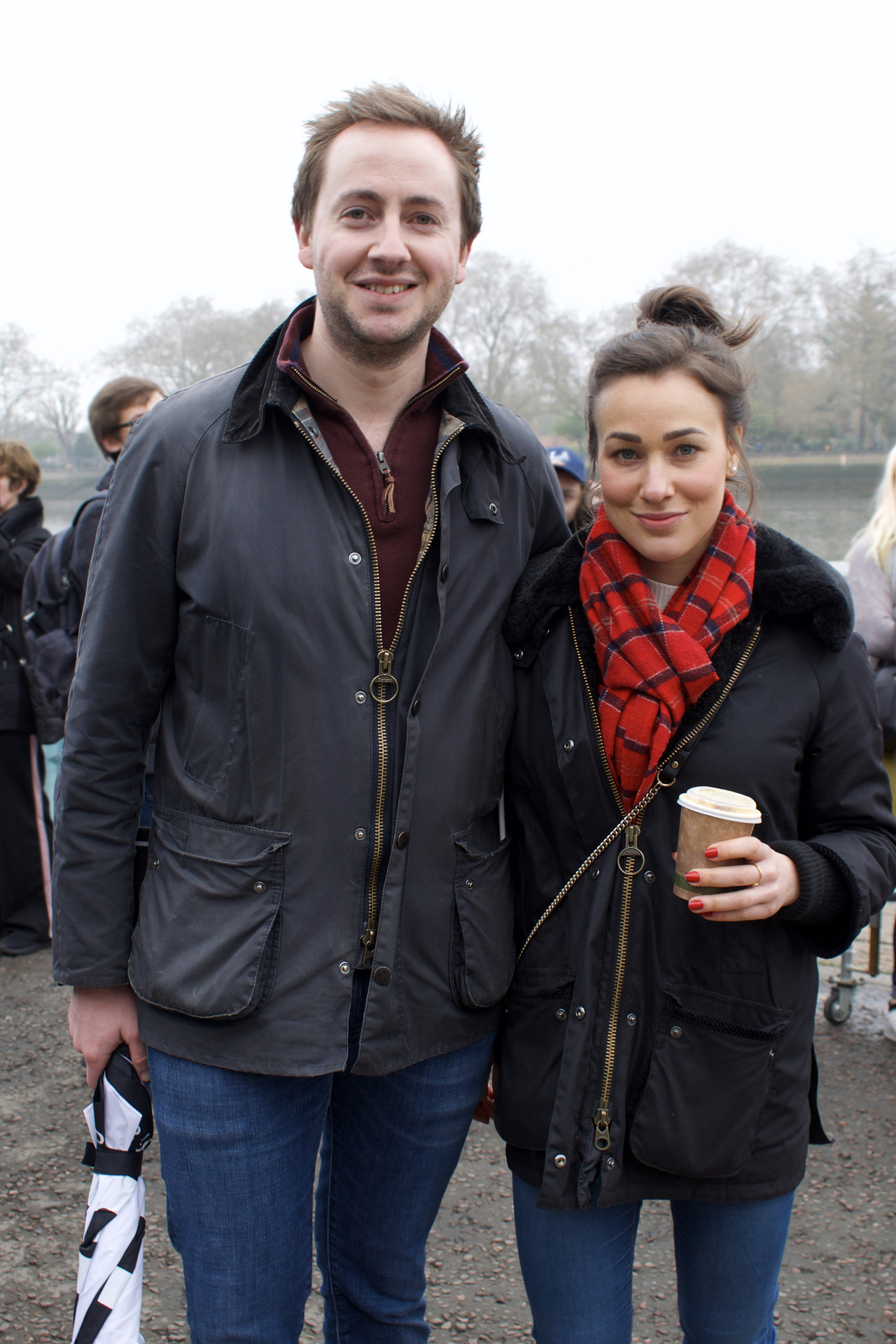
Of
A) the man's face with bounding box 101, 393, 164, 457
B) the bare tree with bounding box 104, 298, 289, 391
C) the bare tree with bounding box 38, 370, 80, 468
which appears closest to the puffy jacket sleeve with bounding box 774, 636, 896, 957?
the man's face with bounding box 101, 393, 164, 457

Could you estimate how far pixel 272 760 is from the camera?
1.75 meters

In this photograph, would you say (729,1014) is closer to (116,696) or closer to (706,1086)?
(706,1086)

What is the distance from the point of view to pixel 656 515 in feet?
5.94

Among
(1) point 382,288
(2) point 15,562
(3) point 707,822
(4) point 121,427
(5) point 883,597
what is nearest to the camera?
(3) point 707,822

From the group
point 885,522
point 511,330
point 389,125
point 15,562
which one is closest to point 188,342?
point 511,330

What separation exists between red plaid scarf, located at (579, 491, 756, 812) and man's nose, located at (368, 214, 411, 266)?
1.94 ft

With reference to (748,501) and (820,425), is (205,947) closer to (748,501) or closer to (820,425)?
(748,501)

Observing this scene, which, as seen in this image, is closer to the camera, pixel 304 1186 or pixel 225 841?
pixel 225 841

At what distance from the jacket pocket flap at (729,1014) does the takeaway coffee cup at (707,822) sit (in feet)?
0.65

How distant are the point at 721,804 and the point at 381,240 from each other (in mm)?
1088

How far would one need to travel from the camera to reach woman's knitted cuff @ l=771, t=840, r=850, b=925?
1.69 metres

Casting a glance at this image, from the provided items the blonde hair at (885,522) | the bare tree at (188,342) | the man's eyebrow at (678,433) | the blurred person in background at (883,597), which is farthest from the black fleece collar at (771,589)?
the bare tree at (188,342)

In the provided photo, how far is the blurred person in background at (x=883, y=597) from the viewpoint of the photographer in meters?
4.02

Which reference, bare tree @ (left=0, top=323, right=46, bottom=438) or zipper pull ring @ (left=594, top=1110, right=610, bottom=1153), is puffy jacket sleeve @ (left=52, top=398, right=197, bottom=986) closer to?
zipper pull ring @ (left=594, top=1110, right=610, bottom=1153)
